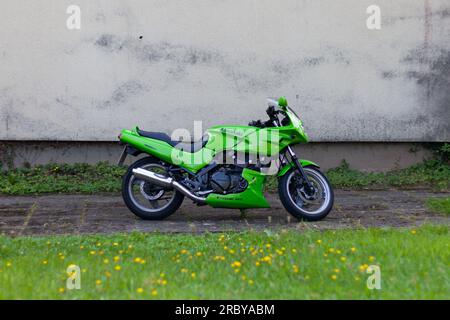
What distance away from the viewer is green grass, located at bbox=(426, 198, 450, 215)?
852 cm

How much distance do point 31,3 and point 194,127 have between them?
2691mm

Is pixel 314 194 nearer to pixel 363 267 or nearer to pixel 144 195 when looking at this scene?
pixel 144 195

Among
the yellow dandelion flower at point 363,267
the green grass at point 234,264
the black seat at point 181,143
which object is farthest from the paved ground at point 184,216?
the yellow dandelion flower at point 363,267

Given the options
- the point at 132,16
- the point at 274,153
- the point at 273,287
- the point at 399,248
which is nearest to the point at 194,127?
the point at 132,16

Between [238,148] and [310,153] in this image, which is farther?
[310,153]

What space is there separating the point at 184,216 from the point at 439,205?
290 centimetres

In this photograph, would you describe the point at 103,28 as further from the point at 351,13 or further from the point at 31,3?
the point at 351,13

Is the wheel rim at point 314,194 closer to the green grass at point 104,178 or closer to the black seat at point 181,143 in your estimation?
the black seat at point 181,143

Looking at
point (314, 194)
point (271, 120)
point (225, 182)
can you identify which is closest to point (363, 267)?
point (314, 194)

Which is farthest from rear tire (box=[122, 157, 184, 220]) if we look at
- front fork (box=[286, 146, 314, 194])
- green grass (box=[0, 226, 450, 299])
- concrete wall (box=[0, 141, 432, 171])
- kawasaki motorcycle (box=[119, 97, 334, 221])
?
concrete wall (box=[0, 141, 432, 171])

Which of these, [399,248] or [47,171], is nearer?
[399,248]

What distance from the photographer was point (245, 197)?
313 inches

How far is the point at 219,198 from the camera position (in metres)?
7.94

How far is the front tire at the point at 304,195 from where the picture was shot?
7926 millimetres
